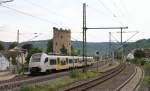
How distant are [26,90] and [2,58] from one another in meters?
66.0

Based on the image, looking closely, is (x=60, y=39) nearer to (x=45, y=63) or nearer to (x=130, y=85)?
(x=45, y=63)

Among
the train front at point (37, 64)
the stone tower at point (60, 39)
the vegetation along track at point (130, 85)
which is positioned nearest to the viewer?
the vegetation along track at point (130, 85)

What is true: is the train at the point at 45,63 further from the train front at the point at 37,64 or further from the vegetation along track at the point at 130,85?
the vegetation along track at the point at 130,85

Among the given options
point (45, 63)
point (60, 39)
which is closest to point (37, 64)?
point (45, 63)

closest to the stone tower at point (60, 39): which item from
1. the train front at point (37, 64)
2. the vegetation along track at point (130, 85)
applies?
the train front at point (37, 64)

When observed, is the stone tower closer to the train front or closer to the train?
the train

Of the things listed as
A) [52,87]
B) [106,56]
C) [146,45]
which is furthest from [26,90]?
[146,45]

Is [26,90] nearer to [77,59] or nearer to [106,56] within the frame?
[77,59]

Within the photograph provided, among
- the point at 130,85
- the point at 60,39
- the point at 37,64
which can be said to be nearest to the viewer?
the point at 130,85

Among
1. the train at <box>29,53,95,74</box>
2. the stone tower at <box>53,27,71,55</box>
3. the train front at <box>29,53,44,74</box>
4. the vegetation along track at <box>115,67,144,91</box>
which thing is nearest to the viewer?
the vegetation along track at <box>115,67,144,91</box>

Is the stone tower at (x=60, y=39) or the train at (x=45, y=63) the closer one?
the train at (x=45, y=63)

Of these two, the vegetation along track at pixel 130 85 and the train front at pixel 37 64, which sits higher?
the train front at pixel 37 64

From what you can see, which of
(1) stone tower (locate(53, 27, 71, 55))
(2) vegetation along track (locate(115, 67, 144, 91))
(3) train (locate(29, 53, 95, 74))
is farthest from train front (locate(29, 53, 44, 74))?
(1) stone tower (locate(53, 27, 71, 55))

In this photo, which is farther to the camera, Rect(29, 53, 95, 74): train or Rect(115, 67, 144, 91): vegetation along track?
Rect(29, 53, 95, 74): train
